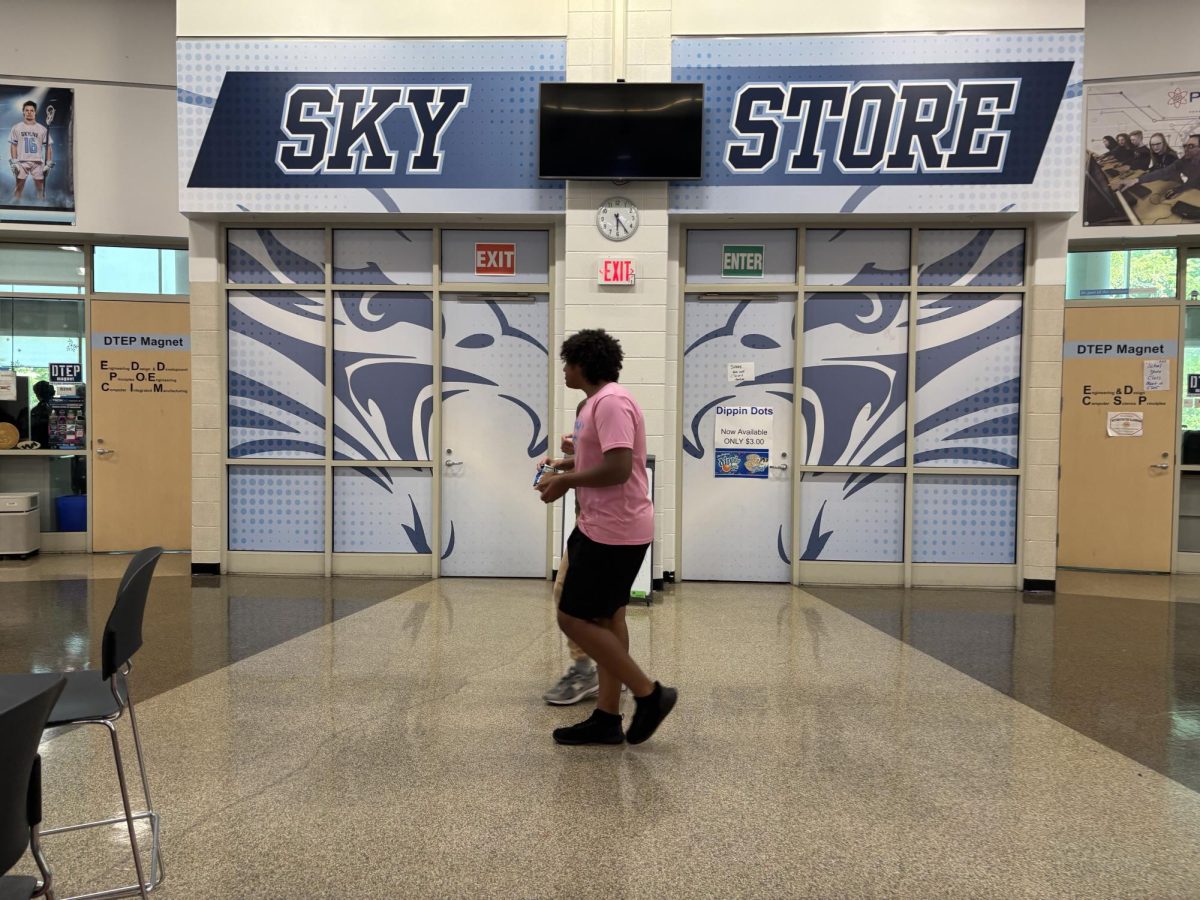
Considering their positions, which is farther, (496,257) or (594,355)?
(496,257)

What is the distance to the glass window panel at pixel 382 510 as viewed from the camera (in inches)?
251

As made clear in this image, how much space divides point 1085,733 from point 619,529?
7.24 ft

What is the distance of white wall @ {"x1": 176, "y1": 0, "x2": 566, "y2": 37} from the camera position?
5895 mm

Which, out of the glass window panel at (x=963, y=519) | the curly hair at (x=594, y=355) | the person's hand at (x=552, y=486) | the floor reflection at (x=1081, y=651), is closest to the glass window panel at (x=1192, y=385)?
the floor reflection at (x=1081, y=651)

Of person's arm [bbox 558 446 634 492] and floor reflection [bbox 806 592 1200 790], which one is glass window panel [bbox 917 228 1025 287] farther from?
person's arm [bbox 558 446 634 492]

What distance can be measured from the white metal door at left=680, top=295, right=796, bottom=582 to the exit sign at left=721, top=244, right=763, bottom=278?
22cm

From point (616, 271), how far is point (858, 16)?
2.55 m

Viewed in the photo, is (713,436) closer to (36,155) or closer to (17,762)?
(17,762)

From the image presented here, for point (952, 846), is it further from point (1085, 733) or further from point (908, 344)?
point (908, 344)

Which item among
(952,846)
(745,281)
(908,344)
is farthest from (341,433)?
(952,846)

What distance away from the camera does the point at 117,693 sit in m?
2.19

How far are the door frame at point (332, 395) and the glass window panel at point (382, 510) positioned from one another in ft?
0.18

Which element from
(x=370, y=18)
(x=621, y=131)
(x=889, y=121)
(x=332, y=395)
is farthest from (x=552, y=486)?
(x=370, y=18)

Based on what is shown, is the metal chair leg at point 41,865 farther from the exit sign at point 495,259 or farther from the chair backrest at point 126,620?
the exit sign at point 495,259
